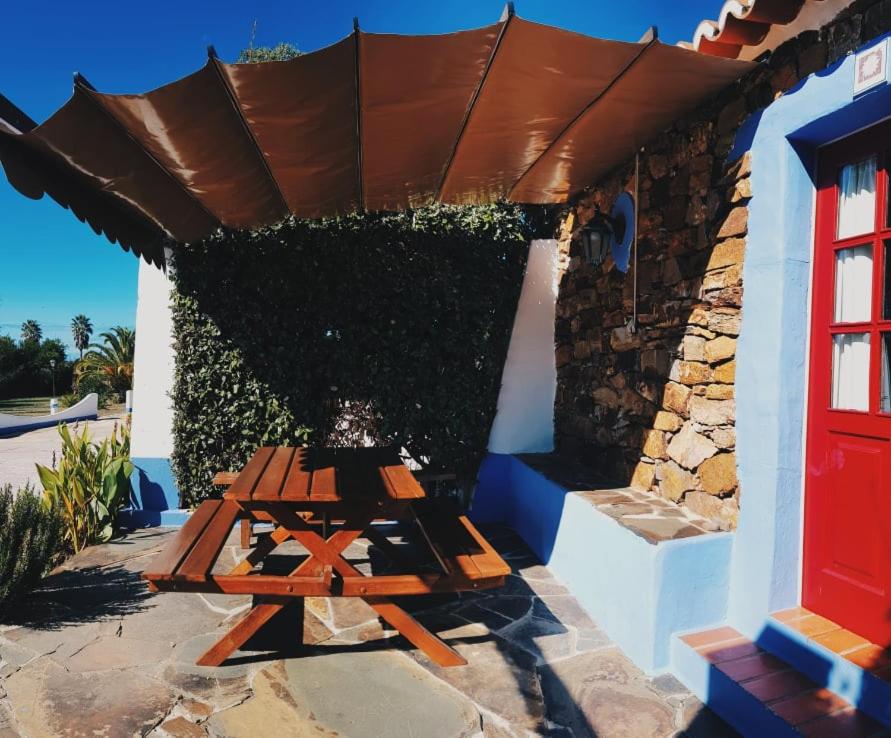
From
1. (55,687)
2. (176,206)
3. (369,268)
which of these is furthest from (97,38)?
(55,687)

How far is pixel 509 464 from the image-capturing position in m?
5.41

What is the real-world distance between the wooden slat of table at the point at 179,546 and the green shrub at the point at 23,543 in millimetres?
998

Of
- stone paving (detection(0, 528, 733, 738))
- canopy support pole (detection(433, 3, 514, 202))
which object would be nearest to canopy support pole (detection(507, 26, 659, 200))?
canopy support pole (detection(433, 3, 514, 202))

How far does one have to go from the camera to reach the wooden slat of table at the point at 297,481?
2.72 m

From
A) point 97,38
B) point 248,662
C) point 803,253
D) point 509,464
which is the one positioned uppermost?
point 97,38

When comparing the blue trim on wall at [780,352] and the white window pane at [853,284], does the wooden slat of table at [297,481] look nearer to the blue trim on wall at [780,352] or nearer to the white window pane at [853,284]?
the blue trim on wall at [780,352]

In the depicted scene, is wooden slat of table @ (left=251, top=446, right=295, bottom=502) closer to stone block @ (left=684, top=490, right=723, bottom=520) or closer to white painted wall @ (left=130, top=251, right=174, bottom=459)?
white painted wall @ (left=130, top=251, right=174, bottom=459)

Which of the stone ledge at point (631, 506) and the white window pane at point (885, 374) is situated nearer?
the white window pane at point (885, 374)

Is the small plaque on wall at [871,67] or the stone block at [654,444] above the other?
the small plaque on wall at [871,67]

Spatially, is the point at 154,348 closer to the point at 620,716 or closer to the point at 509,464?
the point at 509,464

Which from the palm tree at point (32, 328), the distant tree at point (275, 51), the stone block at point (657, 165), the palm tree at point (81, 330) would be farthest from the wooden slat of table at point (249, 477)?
the palm tree at point (81, 330)

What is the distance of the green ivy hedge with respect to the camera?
5055 mm

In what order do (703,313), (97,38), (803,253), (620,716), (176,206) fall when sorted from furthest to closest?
(97,38)
(176,206)
(703,313)
(803,253)
(620,716)

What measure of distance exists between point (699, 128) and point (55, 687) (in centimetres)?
467
